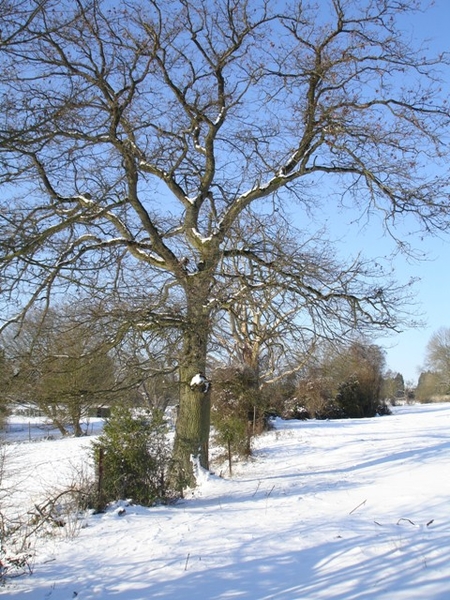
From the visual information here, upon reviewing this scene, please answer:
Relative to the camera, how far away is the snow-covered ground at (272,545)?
4586 mm

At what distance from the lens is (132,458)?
8.56 meters

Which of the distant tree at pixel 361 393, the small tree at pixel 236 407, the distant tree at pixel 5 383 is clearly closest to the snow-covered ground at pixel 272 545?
the distant tree at pixel 5 383

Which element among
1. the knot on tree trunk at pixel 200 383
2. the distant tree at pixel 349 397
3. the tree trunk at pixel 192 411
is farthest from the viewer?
the distant tree at pixel 349 397

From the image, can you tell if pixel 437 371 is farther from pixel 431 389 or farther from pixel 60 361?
pixel 60 361

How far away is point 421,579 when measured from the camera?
4.51m

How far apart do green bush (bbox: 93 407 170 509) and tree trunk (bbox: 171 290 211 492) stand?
18.8 inches

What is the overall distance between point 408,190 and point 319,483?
5795 millimetres

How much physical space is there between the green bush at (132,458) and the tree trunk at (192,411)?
477 millimetres

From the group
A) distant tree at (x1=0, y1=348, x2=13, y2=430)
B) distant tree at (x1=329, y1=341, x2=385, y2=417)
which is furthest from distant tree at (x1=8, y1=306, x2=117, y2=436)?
distant tree at (x1=329, y1=341, x2=385, y2=417)

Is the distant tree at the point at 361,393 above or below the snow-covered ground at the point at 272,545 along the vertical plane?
above

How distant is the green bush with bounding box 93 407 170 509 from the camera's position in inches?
330

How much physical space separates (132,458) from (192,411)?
210cm

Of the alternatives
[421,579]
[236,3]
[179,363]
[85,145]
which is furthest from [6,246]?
[236,3]

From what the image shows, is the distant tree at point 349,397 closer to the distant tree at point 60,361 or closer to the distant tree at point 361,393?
the distant tree at point 361,393
